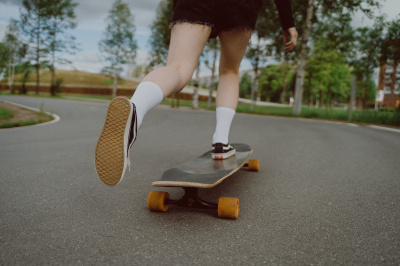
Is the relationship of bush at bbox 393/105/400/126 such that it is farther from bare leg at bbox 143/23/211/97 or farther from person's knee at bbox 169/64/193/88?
person's knee at bbox 169/64/193/88

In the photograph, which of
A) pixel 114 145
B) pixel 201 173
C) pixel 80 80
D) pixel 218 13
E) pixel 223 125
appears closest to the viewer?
pixel 114 145

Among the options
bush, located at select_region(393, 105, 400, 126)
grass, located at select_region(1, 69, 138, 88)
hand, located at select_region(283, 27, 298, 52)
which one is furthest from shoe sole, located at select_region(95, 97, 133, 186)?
grass, located at select_region(1, 69, 138, 88)

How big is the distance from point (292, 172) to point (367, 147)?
2.38 metres

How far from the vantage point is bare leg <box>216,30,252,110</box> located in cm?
211

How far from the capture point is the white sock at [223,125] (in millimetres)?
2291

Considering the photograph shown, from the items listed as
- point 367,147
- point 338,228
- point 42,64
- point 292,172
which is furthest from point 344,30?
point 42,64

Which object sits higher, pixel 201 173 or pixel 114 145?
pixel 114 145

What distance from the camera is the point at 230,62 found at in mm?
2322

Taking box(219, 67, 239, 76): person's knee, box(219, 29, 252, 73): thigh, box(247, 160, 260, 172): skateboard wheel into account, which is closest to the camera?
box(219, 29, 252, 73): thigh

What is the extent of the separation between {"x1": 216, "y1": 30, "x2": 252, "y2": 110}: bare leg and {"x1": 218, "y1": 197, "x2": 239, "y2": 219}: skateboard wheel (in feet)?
3.37

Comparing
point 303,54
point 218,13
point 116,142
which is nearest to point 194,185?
point 116,142

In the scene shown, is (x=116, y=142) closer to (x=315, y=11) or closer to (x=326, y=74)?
(x=315, y=11)

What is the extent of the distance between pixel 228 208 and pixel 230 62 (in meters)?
1.23

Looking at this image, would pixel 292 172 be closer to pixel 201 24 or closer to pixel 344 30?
pixel 201 24
